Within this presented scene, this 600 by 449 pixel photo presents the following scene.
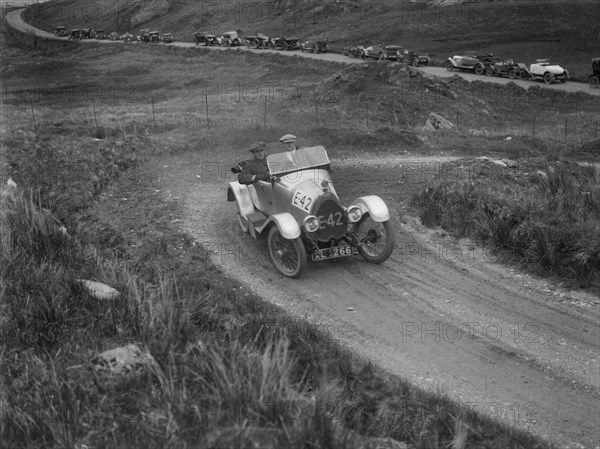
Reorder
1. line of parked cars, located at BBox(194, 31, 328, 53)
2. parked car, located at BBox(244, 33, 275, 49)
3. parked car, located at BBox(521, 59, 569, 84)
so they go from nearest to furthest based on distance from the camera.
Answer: parked car, located at BBox(521, 59, 569, 84) < line of parked cars, located at BBox(194, 31, 328, 53) < parked car, located at BBox(244, 33, 275, 49)

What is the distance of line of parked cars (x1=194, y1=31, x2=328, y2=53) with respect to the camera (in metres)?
51.2

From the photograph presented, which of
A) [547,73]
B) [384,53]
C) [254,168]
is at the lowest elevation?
[547,73]

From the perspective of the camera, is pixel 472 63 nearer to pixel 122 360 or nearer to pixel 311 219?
pixel 311 219

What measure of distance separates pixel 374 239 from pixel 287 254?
148 cm

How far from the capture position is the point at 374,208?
1066cm

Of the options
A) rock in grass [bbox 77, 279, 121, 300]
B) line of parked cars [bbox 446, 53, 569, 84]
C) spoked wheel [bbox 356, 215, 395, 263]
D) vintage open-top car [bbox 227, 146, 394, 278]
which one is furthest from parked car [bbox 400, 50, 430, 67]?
rock in grass [bbox 77, 279, 121, 300]

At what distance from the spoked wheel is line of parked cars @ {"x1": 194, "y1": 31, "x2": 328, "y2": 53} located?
41.4 m

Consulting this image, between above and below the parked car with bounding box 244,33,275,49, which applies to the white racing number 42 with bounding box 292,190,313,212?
above

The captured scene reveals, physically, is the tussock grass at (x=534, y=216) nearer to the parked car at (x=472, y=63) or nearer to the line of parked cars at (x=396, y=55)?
the parked car at (x=472, y=63)

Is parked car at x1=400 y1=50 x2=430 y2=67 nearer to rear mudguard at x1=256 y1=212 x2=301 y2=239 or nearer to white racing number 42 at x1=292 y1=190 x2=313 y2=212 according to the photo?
white racing number 42 at x1=292 y1=190 x2=313 y2=212

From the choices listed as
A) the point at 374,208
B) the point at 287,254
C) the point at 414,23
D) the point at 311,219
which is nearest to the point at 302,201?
the point at 311,219

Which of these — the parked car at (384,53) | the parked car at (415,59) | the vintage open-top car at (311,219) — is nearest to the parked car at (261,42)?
the parked car at (384,53)

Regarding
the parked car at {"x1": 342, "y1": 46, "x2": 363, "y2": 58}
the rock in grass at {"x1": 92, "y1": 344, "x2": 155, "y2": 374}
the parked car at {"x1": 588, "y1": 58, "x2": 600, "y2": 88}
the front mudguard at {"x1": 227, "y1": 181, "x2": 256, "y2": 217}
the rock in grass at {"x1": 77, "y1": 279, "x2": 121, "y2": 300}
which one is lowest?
the parked car at {"x1": 588, "y1": 58, "x2": 600, "y2": 88}

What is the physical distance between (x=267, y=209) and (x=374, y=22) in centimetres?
5449
